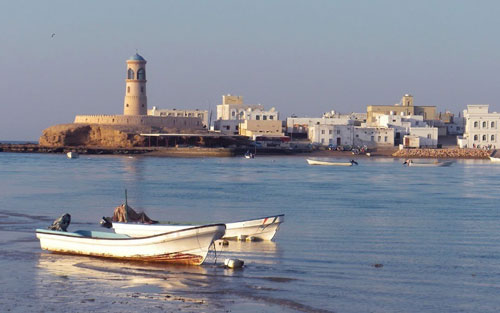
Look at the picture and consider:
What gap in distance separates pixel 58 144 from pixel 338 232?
96163 mm

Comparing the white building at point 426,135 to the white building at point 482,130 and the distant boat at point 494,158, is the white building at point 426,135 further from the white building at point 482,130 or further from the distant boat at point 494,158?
the distant boat at point 494,158

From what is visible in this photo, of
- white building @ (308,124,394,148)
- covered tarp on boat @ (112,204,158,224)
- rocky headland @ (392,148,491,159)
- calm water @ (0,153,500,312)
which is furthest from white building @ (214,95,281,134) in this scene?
covered tarp on boat @ (112,204,158,224)

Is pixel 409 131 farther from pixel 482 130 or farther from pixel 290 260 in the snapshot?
pixel 290 260

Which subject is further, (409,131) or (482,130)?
(409,131)

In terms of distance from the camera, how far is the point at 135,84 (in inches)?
4348

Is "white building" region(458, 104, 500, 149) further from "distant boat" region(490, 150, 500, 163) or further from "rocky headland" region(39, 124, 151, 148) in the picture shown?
"rocky headland" region(39, 124, 151, 148)

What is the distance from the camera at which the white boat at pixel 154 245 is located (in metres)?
19.8

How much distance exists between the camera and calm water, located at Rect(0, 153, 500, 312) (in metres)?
16.5

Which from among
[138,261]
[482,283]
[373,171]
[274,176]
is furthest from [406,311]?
[373,171]

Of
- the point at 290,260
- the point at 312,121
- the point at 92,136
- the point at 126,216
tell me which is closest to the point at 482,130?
the point at 312,121

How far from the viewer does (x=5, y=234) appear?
84.7ft

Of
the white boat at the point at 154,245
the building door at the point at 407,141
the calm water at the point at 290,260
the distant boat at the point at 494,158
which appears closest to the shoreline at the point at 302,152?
the distant boat at the point at 494,158

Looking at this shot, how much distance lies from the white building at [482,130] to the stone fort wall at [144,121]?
39.4 m

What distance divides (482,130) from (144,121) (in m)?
47.8
